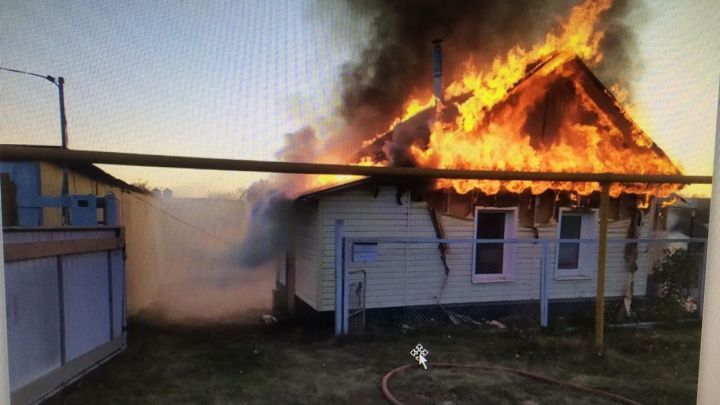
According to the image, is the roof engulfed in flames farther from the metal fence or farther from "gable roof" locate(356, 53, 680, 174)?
the metal fence

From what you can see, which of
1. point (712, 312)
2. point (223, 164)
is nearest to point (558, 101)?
point (223, 164)

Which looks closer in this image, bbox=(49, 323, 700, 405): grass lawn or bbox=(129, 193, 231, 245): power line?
bbox=(49, 323, 700, 405): grass lawn

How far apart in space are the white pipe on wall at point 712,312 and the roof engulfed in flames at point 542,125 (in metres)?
5.01

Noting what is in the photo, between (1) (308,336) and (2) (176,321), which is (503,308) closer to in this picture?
(1) (308,336)

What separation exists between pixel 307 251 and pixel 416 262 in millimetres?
2217

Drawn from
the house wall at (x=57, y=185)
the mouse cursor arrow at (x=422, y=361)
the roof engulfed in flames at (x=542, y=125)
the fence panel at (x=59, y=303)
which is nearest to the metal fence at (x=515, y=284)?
the roof engulfed in flames at (x=542, y=125)

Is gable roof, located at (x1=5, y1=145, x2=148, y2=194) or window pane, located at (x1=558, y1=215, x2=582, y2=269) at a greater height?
gable roof, located at (x1=5, y1=145, x2=148, y2=194)

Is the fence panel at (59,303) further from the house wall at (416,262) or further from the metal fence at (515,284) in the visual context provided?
the metal fence at (515,284)

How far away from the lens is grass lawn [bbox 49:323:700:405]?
3.69m

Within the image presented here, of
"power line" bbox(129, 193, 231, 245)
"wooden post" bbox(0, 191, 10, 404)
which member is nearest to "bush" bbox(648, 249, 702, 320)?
"wooden post" bbox(0, 191, 10, 404)

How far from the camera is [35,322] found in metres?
3.35

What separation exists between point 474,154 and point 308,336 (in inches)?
161

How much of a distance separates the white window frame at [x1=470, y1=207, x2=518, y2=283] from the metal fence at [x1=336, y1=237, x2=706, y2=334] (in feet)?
0.07

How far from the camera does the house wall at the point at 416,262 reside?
21.8ft
